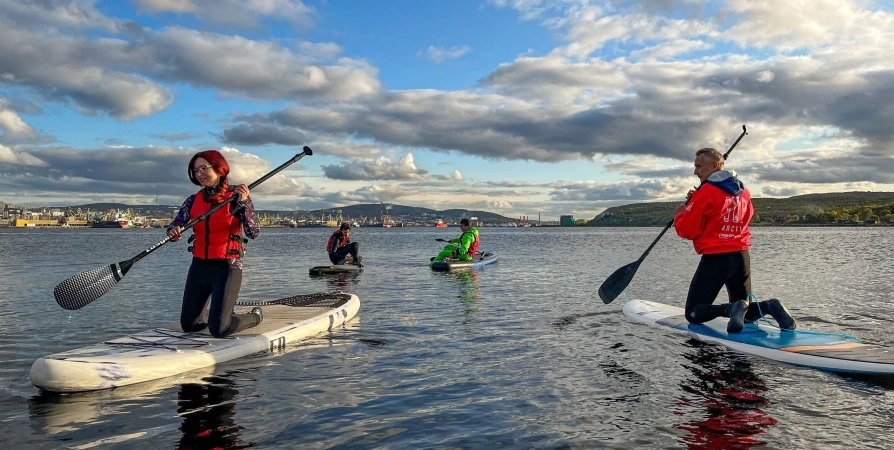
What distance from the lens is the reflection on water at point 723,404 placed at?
5770mm

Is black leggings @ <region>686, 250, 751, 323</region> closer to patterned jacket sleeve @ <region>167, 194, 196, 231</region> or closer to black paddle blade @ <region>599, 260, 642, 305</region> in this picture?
black paddle blade @ <region>599, 260, 642, 305</region>

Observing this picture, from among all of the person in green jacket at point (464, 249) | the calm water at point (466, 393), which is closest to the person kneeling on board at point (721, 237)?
the calm water at point (466, 393)

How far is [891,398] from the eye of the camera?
702 centimetres

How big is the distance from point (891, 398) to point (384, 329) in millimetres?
8166

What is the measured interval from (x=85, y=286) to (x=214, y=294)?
1.86 metres

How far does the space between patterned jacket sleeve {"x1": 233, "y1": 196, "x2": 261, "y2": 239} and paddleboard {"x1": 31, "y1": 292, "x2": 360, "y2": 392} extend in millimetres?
1749

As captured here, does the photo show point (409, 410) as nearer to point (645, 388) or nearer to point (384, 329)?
point (645, 388)

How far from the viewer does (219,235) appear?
841 centimetres

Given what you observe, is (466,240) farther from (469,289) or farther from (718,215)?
(718,215)

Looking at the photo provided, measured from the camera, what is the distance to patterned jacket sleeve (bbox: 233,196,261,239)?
27.2 feet

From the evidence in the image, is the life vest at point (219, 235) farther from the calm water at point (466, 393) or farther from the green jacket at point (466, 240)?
the green jacket at point (466, 240)

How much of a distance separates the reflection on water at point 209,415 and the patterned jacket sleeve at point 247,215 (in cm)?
202

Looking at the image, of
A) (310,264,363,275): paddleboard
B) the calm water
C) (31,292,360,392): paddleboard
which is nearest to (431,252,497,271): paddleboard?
(310,264,363,275): paddleboard

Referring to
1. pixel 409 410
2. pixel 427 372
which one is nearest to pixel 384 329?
pixel 427 372
